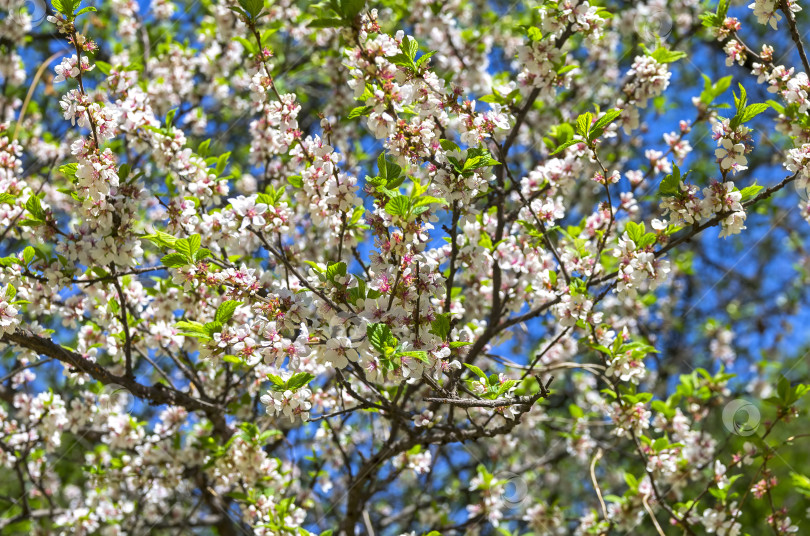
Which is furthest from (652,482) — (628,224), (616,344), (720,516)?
(628,224)

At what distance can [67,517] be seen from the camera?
12.6ft

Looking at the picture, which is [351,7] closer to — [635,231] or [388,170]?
[388,170]

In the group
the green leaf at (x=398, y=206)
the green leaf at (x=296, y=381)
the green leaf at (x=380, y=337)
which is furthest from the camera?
the green leaf at (x=296, y=381)

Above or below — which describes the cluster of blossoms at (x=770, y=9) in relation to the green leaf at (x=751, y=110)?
above

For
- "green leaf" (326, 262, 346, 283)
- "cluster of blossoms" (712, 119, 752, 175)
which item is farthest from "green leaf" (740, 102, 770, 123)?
"green leaf" (326, 262, 346, 283)

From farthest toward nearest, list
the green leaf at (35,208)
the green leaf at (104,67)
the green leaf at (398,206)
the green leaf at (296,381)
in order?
1. the green leaf at (104,67)
2. the green leaf at (35,208)
3. the green leaf at (296,381)
4. the green leaf at (398,206)

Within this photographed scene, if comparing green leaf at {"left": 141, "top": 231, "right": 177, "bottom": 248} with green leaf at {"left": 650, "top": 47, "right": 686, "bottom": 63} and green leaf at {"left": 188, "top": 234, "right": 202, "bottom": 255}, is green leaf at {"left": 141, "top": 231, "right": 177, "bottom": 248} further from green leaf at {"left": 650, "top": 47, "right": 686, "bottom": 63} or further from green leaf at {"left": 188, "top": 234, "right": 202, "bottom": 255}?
green leaf at {"left": 650, "top": 47, "right": 686, "bottom": 63}

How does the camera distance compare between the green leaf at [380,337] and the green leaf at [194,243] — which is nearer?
the green leaf at [380,337]

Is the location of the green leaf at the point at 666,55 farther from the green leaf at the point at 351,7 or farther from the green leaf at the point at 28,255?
the green leaf at the point at 28,255

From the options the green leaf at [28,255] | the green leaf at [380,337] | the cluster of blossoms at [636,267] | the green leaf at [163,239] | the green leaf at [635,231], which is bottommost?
the green leaf at [380,337]

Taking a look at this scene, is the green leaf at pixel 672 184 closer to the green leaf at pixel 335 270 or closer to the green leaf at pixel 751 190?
the green leaf at pixel 751 190

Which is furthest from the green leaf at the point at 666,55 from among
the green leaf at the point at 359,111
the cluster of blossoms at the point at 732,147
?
the green leaf at the point at 359,111

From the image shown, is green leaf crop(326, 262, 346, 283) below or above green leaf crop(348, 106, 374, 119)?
below

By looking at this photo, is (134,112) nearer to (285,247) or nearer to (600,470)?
(285,247)
